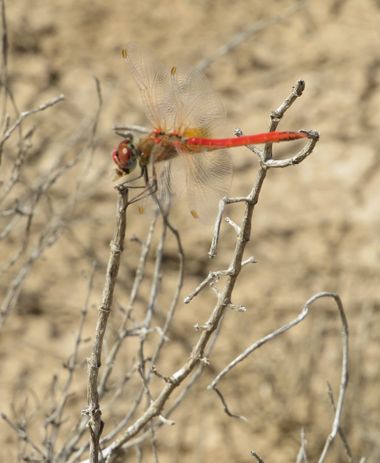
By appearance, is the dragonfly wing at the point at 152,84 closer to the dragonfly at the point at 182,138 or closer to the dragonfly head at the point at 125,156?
the dragonfly at the point at 182,138

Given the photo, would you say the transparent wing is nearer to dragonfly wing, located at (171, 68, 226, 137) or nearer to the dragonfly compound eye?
dragonfly wing, located at (171, 68, 226, 137)

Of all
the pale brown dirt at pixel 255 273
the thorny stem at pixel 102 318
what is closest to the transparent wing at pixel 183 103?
the thorny stem at pixel 102 318

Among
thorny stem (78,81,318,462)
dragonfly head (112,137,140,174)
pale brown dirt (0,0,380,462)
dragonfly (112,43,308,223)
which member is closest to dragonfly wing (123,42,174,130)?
dragonfly (112,43,308,223)

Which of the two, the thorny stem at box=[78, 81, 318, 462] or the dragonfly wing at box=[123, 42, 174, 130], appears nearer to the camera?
the thorny stem at box=[78, 81, 318, 462]

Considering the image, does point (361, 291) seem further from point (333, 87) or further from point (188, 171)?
point (188, 171)

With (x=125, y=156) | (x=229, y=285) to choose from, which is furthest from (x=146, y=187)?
(x=229, y=285)

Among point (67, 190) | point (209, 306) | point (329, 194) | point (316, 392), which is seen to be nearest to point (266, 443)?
point (316, 392)

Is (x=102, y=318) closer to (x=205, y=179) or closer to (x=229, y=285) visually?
(x=229, y=285)
